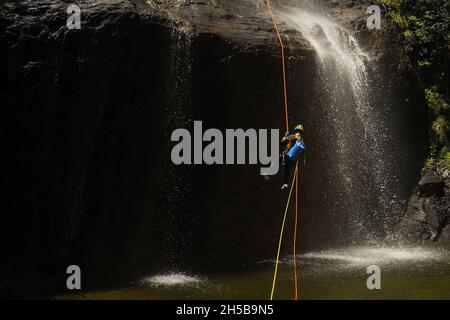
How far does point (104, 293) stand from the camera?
898cm

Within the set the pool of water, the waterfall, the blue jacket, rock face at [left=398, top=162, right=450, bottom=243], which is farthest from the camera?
rock face at [left=398, top=162, right=450, bottom=243]

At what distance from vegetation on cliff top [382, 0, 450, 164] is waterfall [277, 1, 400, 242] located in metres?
2.94

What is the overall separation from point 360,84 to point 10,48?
Answer: 8.39m

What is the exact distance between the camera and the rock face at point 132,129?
942 centimetres

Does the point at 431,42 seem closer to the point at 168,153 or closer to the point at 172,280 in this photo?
the point at 168,153

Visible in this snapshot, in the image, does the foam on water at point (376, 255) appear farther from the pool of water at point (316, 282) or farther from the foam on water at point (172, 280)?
the foam on water at point (172, 280)

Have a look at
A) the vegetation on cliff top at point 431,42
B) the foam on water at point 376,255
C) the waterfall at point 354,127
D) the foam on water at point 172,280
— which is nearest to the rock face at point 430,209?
the waterfall at point 354,127

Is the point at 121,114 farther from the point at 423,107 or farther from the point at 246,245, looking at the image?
the point at 423,107

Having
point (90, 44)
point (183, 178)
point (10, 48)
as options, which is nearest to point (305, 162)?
point (183, 178)

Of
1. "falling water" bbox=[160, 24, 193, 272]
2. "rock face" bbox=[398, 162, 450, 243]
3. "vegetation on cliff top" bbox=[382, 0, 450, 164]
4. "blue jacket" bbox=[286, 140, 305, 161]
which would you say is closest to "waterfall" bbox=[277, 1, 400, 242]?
"rock face" bbox=[398, 162, 450, 243]

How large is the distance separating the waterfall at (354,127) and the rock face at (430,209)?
0.52 m

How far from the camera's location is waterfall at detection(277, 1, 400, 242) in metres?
13.1

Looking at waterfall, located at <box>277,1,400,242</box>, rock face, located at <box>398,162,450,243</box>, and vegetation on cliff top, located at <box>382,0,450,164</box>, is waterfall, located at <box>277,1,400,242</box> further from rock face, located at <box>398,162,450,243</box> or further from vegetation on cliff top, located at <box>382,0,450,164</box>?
vegetation on cliff top, located at <box>382,0,450,164</box>

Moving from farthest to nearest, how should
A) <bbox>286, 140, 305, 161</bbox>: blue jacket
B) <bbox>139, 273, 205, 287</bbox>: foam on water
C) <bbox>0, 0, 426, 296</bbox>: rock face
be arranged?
<bbox>139, 273, 205, 287</bbox>: foam on water
<bbox>0, 0, 426, 296</bbox>: rock face
<bbox>286, 140, 305, 161</bbox>: blue jacket
